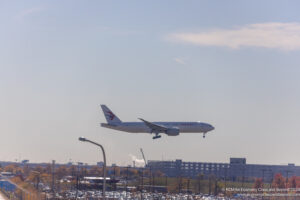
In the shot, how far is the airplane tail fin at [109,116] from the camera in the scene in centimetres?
16016

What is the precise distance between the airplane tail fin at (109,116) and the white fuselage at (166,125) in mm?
5212

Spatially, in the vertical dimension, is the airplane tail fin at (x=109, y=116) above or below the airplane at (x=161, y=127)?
above

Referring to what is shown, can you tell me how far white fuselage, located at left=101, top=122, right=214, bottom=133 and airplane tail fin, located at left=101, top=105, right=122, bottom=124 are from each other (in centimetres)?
521

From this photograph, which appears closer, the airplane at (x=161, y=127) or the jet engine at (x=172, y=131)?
the jet engine at (x=172, y=131)

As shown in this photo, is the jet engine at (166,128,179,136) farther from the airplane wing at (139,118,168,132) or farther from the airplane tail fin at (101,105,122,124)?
the airplane tail fin at (101,105,122,124)

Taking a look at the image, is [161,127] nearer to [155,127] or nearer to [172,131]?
[155,127]

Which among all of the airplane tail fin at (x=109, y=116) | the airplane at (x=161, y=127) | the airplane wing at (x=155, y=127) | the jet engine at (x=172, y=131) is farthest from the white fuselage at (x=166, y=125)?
the airplane tail fin at (x=109, y=116)

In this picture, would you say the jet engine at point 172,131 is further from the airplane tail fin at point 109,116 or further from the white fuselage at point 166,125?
the airplane tail fin at point 109,116

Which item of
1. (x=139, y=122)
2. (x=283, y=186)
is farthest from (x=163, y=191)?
(x=283, y=186)

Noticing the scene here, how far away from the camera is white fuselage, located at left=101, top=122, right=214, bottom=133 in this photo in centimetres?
14538

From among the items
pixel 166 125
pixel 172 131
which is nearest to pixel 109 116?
pixel 166 125

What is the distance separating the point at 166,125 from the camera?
488 feet

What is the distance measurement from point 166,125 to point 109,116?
64.9 feet

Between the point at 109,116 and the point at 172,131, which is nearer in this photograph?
the point at 172,131
